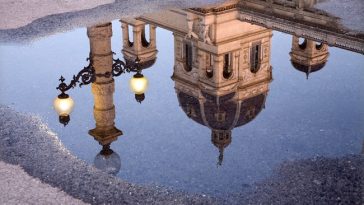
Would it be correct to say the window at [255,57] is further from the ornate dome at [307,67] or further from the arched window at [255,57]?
the ornate dome at [307,67]

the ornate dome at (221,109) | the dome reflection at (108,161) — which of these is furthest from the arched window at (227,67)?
the dome reflection at (108,161)

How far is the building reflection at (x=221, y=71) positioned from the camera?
37.7 feet

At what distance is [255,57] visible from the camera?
564 inches

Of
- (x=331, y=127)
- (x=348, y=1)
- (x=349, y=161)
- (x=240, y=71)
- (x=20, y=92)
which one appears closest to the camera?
(x=349, y=161)

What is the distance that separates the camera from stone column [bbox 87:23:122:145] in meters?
10.8

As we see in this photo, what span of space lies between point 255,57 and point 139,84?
3280mm

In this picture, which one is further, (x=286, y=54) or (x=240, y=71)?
(x=286, y=54)

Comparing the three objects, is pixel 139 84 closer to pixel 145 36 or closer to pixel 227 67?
pixel 227 67

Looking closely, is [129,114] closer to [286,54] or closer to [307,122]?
[307,122]

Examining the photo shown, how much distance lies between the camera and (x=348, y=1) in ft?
64.6

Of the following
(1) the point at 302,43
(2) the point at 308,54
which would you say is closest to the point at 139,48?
(2) the point at 308,54

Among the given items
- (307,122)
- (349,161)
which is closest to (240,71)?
(307,122)

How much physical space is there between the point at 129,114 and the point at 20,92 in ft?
8.46

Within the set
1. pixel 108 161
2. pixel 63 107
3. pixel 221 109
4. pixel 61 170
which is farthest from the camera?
pixel 221 109
